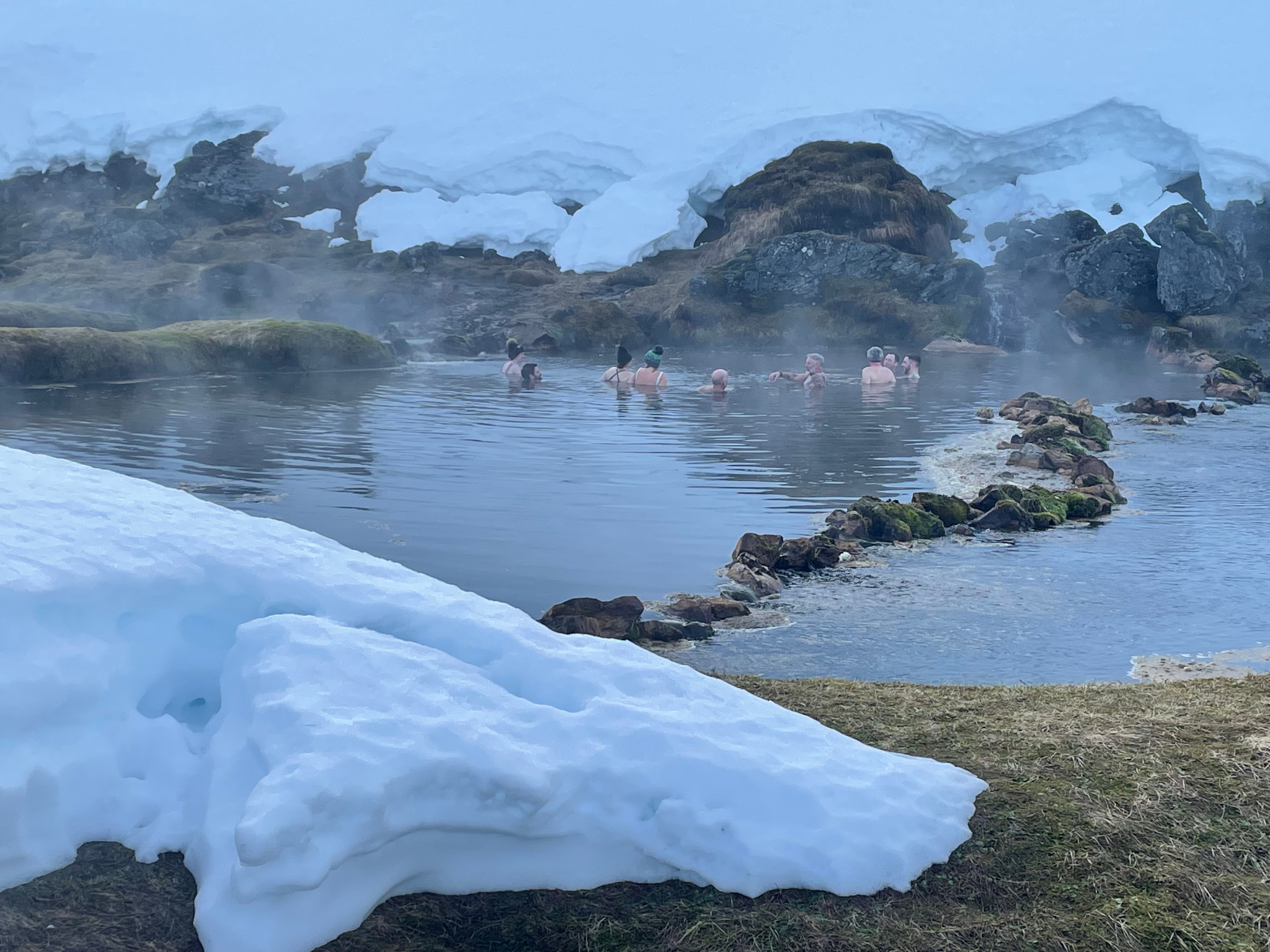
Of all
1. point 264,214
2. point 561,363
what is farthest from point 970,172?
point 264,214

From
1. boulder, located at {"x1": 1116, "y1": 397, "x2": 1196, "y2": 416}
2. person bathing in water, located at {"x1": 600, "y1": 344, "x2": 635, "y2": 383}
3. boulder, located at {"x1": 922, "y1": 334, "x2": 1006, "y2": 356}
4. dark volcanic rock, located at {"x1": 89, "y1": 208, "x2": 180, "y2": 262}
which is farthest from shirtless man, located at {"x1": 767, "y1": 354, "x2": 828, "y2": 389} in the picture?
dark volcanic rock, located at {"x1": 89, "y1": 208, "x2": 180, "y2": 262}

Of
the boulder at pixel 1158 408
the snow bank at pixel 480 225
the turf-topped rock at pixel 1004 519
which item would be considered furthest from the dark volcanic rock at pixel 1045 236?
the turf-topped rock at pixel 1004 519

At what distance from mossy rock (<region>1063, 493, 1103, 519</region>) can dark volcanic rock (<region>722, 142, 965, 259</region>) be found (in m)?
29.9

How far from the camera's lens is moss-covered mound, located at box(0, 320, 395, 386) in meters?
19.5

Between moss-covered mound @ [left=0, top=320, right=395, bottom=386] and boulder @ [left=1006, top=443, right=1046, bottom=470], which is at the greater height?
moss-covered mound @ [left=0, top=320, right=395, bottom=386]

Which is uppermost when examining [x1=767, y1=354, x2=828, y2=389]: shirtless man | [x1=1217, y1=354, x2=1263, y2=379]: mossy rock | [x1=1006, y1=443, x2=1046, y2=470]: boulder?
[x1=1217, y1=354, x2=1263, y2=379]: mossy rock

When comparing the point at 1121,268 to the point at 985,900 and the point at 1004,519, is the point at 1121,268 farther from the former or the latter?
the point at 985,900

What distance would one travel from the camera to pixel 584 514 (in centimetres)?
949

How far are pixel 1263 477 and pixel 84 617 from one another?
11.9 m

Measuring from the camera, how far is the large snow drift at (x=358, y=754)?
2.73 metres

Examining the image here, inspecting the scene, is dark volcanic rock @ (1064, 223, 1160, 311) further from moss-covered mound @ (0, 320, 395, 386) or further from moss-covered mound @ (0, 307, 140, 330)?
moss-covered mound @ (0, 307, 140, 330)

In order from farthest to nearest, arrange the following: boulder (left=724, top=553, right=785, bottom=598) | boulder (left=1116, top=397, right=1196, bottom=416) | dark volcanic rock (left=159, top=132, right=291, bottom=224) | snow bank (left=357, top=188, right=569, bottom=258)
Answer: dark volcanic rock (left=159, top=132, right=291, bottom=224) → snow bank (left=357, top=188, right=569, bottom=258) → boulder (left=1116, top=397, right=1196, bottom=416) → boulder (left=724, top=553, right=785, bottom=598)

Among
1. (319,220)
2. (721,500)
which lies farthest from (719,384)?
(319,220)

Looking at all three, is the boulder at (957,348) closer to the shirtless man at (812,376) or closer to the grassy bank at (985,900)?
the shirtless man at (812,376)
